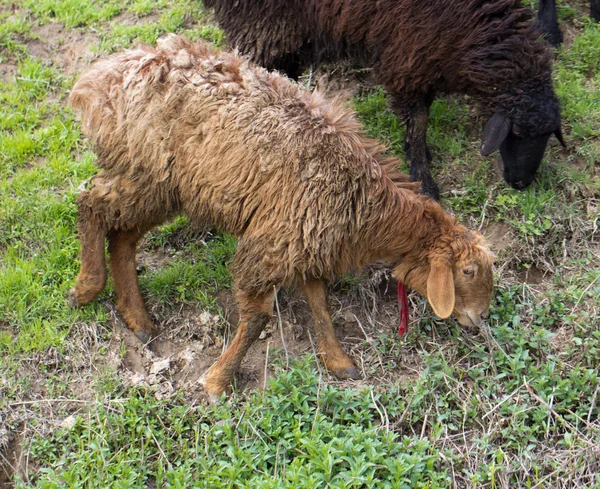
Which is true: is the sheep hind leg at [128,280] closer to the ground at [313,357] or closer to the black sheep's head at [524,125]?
the ground at [313,357]

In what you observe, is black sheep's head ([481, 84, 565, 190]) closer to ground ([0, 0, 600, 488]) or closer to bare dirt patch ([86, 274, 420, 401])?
ground ([0, 0, 600, 488])

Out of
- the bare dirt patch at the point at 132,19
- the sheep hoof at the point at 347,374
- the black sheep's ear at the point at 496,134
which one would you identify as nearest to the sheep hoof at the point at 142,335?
the sheep hoof at the point at 347,374

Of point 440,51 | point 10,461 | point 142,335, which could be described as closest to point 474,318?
point 440,51

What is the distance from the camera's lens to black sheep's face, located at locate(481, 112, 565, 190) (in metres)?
5.27

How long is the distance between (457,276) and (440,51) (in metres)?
1.89

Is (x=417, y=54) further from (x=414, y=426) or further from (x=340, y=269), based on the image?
(x=414, y=426)

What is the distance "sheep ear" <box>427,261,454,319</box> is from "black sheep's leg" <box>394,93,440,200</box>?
1475mm

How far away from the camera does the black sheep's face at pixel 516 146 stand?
527 cm

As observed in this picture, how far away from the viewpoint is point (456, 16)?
5.22 meters

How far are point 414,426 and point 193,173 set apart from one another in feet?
6.89

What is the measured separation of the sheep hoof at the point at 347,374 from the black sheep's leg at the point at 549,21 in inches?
157

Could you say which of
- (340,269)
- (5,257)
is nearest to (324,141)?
(340,269)

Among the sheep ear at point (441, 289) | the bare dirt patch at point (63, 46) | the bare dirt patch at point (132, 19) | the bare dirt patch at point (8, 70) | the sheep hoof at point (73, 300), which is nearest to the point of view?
the sheep ear at point (441, 289)

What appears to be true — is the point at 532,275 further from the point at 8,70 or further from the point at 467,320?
the point at 8,70
